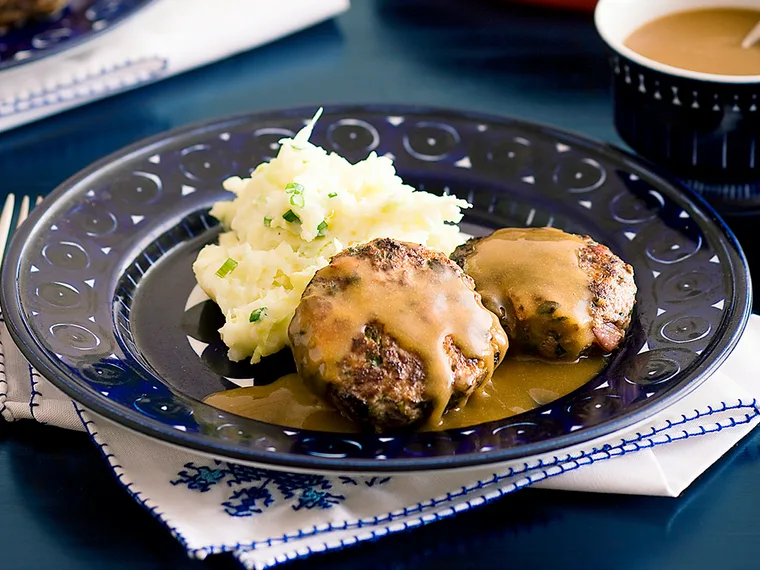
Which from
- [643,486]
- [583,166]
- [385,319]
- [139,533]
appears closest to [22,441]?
[139,533]

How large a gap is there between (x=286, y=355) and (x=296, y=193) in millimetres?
625

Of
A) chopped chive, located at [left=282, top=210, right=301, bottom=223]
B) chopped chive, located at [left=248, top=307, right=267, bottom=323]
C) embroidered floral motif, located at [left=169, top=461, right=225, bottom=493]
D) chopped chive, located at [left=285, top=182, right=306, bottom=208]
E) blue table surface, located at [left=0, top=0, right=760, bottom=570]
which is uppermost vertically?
chopped chive, located at [left=285, top=182, right=306, bottom=208]

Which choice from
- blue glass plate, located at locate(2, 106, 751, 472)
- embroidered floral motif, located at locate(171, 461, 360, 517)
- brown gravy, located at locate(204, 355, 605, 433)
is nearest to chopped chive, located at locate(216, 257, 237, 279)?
blue glass plate, located at locate(2, 106, 751, 472)

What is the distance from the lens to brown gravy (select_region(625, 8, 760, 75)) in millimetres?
4832

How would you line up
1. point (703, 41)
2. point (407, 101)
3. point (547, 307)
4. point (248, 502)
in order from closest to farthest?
point (248, 502)
point (547, 307)
point (703, 41)
point (407, 101)

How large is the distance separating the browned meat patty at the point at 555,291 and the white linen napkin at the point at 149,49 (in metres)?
2.82

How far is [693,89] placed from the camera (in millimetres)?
4617

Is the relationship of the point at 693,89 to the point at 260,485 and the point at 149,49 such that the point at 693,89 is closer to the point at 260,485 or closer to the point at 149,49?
the point at 260,485

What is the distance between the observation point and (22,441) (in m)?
3.65

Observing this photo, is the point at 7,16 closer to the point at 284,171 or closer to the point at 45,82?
the point at 45,82

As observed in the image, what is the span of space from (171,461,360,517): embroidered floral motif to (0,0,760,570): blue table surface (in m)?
0.17

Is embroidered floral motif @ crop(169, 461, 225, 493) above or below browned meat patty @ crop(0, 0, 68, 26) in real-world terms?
below

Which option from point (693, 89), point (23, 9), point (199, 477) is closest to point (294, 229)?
point (199, 477)

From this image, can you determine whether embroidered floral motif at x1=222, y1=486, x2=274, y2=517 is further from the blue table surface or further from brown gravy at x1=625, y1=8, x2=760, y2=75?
brown gravy at x1=625, y1=8, x2=760, y2=75
